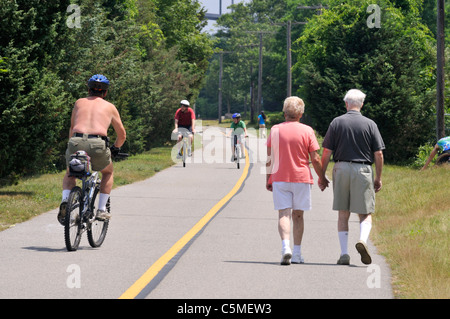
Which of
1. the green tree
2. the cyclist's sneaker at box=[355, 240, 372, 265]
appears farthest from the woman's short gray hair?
the green tree

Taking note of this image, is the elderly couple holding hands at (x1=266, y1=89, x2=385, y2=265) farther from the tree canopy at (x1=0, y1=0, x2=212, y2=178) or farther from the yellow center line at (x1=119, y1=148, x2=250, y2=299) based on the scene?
the tree canopy at (x1=0, y1=0, x2=212, y2=178)

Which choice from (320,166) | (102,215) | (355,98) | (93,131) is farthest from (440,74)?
(93,131)

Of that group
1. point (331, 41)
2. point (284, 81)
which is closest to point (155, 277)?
point (331, 41)

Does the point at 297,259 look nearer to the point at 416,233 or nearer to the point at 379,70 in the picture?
the point at 416,233

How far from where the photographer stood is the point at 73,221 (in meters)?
8.95

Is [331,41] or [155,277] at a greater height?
[331,41]

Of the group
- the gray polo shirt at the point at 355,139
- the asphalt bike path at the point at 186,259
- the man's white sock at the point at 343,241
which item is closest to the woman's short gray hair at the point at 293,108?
the gray polo shirt at the point at 355,139

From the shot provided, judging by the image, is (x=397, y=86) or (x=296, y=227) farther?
(x=397, y=86)

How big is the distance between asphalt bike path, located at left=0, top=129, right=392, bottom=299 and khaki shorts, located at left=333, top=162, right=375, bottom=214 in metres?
0.68

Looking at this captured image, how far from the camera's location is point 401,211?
13.8 metres

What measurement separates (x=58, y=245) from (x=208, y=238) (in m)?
2.07

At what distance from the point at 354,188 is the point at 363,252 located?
0.73 m

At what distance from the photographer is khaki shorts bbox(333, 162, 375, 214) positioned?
8.67 m

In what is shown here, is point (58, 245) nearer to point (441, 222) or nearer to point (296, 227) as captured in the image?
point (296, 227)
